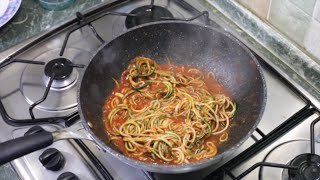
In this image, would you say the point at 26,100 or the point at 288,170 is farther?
the point at 26,100

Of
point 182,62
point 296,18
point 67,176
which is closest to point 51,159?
point 67,176

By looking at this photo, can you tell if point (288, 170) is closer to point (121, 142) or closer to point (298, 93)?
point (298, 93)

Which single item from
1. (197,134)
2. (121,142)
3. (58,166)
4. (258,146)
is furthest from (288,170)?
(58,166)

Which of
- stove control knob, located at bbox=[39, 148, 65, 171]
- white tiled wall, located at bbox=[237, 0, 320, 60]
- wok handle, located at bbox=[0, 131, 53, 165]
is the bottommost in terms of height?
stove control knob, located at bbox=[39, 148, 65, 171]

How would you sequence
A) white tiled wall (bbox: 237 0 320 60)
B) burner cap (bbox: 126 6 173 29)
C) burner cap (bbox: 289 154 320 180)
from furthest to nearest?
burner cap (bbox: 126 6 173 29) < white tiled wall (bbox: 237 0 320 60) < burner cap (bbox: 289 154 320 180)

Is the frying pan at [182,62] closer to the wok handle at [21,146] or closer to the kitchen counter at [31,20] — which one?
the wok handle at [21,146]

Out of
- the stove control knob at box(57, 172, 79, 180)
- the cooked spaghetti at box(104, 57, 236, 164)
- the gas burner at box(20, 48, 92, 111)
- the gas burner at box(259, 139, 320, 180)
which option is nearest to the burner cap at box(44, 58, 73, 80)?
the gas burner at box(20, 48, 92, 111)

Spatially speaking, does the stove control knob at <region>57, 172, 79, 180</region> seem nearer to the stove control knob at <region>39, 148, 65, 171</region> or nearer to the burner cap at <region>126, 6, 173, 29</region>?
the stove control knob at <region>39, 148, 65, 171</region>
